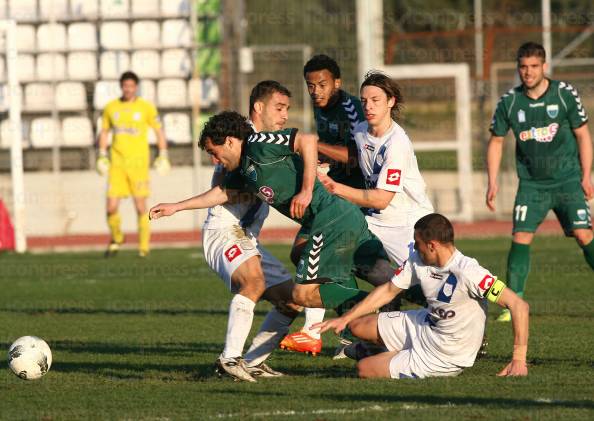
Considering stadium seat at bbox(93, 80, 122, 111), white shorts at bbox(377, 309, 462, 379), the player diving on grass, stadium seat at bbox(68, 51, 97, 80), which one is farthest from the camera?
stadium seat at bbox(68, 51, 97, 80)

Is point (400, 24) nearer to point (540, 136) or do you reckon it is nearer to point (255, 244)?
point (540, 136)

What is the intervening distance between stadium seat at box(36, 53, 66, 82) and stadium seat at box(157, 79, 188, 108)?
1838mm

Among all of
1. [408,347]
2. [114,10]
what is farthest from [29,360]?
[114,10]

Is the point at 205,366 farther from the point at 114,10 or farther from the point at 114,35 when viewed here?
the point at 114,10

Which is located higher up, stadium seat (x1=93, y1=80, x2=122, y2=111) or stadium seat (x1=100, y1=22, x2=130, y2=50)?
stadium seat (x1=100, y1=22, x2=130, y2=50)

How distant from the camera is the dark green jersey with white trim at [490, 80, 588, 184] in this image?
31.6 ft

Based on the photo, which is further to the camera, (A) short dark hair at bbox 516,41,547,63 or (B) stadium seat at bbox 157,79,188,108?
(B) stadium seat at bbox 157,79,188,108

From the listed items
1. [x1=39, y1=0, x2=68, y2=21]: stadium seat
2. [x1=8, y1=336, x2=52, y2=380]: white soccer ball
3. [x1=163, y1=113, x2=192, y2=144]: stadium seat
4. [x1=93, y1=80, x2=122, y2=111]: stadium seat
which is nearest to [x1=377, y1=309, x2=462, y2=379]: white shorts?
[x1=8, y1=336, x2=52, y2=380]: white soccer ball

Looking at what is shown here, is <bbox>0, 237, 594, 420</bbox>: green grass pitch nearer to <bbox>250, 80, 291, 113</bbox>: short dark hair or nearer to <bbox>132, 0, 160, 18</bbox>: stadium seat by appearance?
<bbox>250, 80, 291, 113</bbox>: short dark hair

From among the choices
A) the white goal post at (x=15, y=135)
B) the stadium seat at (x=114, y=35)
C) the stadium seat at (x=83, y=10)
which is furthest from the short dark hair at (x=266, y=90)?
the stadium seat at (x=83, y=10)

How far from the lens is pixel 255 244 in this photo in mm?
7598

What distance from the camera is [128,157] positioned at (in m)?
16.8

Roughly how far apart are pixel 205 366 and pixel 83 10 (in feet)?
49.0

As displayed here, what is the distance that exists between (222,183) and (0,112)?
15.1 m
